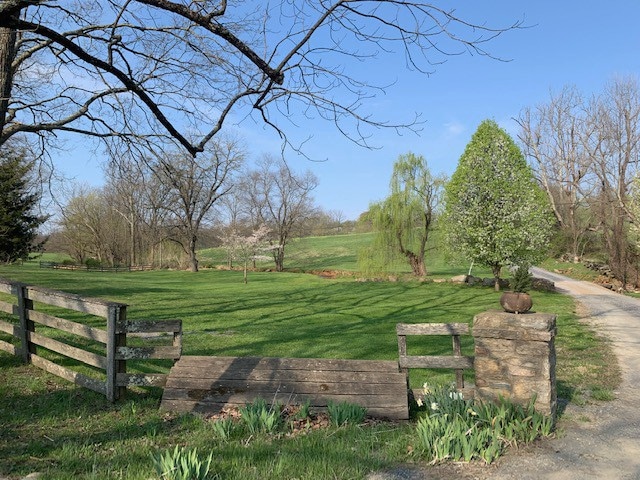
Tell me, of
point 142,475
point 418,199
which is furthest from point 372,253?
point 142,475

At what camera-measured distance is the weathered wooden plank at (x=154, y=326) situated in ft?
18.2

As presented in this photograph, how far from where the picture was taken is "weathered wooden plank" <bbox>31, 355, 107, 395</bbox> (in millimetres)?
5734

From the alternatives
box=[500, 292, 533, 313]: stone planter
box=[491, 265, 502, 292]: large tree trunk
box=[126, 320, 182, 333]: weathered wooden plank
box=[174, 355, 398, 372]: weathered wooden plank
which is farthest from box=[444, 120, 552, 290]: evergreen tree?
box=[126, 320, 182, 333]: weathered wooden plank

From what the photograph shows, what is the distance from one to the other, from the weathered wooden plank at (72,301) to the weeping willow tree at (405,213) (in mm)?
28476

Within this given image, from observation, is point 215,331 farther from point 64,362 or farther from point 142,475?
point 142,475

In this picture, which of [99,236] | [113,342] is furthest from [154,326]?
[99,236]

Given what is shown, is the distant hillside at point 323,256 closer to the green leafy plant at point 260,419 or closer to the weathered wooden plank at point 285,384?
the weathered wooden plank at point 285,384

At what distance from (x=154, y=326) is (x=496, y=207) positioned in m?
23.3

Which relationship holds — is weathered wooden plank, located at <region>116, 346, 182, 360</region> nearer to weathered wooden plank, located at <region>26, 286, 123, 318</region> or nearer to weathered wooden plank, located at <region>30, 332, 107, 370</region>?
weathered wooden plank, located at <region>30, 332, 107, 370</region>

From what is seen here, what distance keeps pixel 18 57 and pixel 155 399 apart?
599cm

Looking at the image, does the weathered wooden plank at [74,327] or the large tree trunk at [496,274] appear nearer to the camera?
the weathered wooden plank at [74,327]

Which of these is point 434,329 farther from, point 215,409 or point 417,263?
point 417,263

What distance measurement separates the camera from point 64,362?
289 inches

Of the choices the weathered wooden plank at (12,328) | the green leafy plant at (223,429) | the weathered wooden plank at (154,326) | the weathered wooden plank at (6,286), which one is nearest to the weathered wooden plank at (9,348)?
the weathered wooden plank at (12,328)
